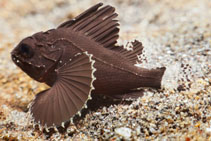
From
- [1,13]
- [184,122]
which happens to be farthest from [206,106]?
[1,13]

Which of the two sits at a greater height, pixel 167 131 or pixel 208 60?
pixel 208 60

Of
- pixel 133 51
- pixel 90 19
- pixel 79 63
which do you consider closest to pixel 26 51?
pixel 79 63

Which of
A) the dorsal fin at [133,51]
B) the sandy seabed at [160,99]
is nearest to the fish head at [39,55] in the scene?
the sandy seabed at [160,99]

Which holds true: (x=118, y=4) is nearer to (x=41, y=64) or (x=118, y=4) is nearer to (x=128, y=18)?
(x=128, y=18)

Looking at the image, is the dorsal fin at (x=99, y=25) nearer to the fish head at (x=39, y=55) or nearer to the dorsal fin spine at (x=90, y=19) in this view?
the dorsal fin spine at (x=90, y=19)

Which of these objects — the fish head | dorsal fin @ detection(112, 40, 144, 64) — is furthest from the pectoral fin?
dorsal fin @ detection(112, 40, 144, 64)

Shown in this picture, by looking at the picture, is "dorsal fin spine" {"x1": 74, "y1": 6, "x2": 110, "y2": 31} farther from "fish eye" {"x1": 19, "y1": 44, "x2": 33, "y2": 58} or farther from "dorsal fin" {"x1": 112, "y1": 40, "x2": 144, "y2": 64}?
"fish eye" {"x1": 19, "y1": 44, "x2": 33, "y2": 58}

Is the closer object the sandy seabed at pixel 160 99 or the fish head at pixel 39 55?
the sandy seabed at pixel 160 99
